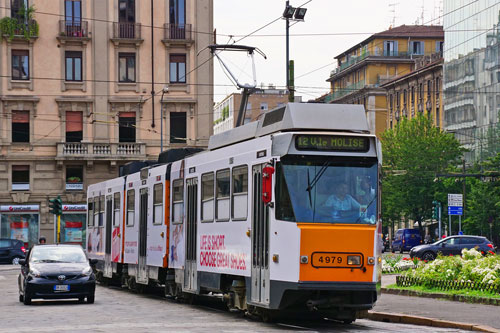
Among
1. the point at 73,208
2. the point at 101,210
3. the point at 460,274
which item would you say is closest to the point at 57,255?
the point at 101,210

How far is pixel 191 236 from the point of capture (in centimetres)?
2059

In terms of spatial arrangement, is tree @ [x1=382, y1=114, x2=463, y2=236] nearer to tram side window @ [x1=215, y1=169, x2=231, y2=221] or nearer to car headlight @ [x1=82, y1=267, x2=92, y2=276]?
car headlight @ [x1=82, y1=267, x2=92, y2=276]

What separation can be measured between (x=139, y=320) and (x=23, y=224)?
133ft

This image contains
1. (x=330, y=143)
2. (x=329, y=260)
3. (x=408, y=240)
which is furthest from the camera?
(x=408, y=240)

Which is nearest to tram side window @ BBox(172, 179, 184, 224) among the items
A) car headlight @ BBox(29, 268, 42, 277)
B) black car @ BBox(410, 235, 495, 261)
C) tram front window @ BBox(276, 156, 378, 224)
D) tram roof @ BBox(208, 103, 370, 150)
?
car headlight @ BBox(29, 268, 42, 277)

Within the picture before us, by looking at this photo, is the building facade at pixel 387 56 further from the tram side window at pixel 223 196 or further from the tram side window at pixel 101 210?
the tram side window at pixel 223 196

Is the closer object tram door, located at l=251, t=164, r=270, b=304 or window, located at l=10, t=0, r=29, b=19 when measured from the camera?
tram door, located at l=251, t=164, r=270, b=304

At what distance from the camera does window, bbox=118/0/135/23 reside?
184 feet

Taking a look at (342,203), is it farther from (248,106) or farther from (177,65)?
(248,106)

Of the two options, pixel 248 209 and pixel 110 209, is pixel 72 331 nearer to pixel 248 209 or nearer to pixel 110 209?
pixel 248 209

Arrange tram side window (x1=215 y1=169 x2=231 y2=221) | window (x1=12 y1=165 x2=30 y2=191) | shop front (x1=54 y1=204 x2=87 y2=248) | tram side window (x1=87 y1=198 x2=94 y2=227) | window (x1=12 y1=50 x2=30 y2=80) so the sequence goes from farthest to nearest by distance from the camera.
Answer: shop front (x1=54 y1=204 x2=87 y2=248) < window (x1=12 y1=165 x2=30 y2=191) < window (x1=12 y1=50 x2=30 y2=80) < tram side window (x1=87 y1=198 x2=94 y2=227) < tram side window (x1=215 y1=169 x2=231 y2=221)

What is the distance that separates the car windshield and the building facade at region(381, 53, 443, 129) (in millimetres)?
63164

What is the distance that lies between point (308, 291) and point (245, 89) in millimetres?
12190

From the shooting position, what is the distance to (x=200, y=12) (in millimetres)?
56812
